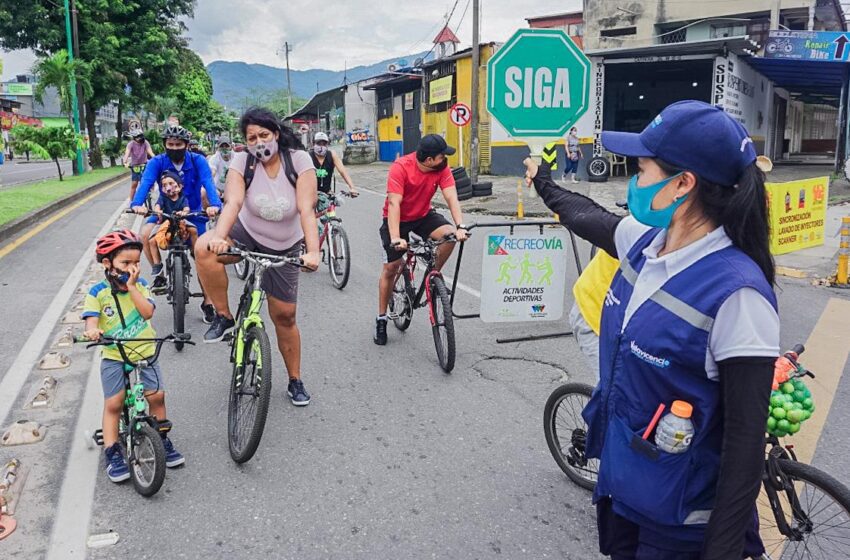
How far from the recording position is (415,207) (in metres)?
5.88

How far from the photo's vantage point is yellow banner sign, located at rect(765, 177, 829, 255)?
10273mm

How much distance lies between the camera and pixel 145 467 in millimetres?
3557

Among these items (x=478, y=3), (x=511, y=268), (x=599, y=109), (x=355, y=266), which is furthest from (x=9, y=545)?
(x=599, y=109)

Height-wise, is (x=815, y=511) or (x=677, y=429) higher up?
(x=677, y=429)

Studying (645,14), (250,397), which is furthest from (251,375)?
(645,14)

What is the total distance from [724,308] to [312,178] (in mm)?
3279

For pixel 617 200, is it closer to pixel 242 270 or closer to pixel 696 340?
pixel 242 270

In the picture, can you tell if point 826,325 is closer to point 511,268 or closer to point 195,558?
point 511,268

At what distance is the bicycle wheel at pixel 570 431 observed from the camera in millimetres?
3521

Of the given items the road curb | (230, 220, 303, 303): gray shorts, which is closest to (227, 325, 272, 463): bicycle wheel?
(230, 220, 303, 303): gray shorts

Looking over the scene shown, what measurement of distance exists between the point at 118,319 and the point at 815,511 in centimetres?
336

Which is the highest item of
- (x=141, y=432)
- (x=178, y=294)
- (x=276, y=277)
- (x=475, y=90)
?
(x=475, y=90)

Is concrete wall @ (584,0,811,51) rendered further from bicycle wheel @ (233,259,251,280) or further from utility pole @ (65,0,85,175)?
bicycle wheel @ (233,259,251,280)

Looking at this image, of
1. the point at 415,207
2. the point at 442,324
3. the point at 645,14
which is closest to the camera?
the point at 442,324
